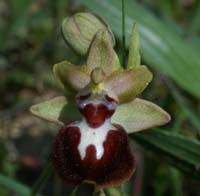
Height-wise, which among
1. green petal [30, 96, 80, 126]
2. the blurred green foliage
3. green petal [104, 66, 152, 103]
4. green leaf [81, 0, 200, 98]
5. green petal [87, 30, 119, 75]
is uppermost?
green petal [87, 30, 119, 75]

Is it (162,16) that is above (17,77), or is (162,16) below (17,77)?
above

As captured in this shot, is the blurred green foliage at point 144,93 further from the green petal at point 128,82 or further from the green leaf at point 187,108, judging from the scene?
the green petal at point 128,82

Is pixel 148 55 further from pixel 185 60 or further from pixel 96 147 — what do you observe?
pixel 96 147

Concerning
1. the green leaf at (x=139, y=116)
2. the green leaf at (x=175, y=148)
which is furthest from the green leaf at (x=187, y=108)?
the green leaf at (x=139, y=116)

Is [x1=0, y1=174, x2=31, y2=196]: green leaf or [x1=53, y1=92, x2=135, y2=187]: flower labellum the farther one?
[x1=0, y1=174, x2=31, y2=196]: green leaf

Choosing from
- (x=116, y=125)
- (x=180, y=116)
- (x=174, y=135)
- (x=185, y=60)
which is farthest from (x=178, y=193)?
(x=116, y=125)

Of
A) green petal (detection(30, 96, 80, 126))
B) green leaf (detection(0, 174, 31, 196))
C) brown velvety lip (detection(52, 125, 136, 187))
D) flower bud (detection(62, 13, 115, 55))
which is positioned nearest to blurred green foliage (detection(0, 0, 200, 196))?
green leaf (detection(0, 174, 31, 196))

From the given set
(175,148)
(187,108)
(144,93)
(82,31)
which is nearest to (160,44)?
(187,108)

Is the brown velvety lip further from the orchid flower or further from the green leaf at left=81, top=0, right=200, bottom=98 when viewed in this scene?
the green leaf at left=81, top=0, right=200, bottom=98
